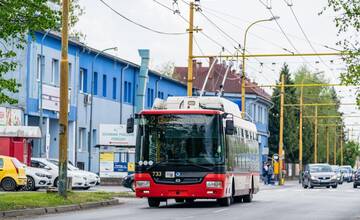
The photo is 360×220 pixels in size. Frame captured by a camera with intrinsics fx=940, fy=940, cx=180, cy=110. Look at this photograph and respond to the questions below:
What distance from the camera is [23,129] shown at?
44625mm

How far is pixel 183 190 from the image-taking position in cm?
2769

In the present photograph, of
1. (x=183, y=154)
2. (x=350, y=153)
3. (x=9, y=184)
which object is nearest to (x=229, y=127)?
(x=183, y=154)

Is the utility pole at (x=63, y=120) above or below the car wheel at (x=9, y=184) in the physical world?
above

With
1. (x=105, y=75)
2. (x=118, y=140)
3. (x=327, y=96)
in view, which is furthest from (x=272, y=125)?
(x=118, y=140)

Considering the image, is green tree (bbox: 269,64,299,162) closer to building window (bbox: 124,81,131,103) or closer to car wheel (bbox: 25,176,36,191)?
building window (bbox: 124,81,131,103)

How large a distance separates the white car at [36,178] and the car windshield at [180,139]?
14.1 m

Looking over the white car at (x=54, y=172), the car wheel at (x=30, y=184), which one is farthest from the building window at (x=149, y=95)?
the car wheel at (x=30, y=184)

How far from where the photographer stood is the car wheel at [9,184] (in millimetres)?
38406

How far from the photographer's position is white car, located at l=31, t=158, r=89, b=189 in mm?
42438

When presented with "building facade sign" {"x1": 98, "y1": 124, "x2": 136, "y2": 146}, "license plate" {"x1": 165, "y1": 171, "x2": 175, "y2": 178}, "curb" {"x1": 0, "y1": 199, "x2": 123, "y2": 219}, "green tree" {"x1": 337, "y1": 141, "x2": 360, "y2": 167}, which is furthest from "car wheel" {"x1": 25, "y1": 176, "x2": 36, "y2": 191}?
"green tree" {"x1": 337, "y1": 141, "x2": 360, "y2": 167}

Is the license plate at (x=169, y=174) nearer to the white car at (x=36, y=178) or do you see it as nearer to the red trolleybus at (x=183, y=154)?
the red trolleybus at (x=183, y=154)

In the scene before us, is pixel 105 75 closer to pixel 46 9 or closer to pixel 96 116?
pixel 96 116

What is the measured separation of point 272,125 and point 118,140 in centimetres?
6667

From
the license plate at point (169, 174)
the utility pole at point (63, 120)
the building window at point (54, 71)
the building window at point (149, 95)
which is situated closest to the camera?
the license plate at point (169, 174)
